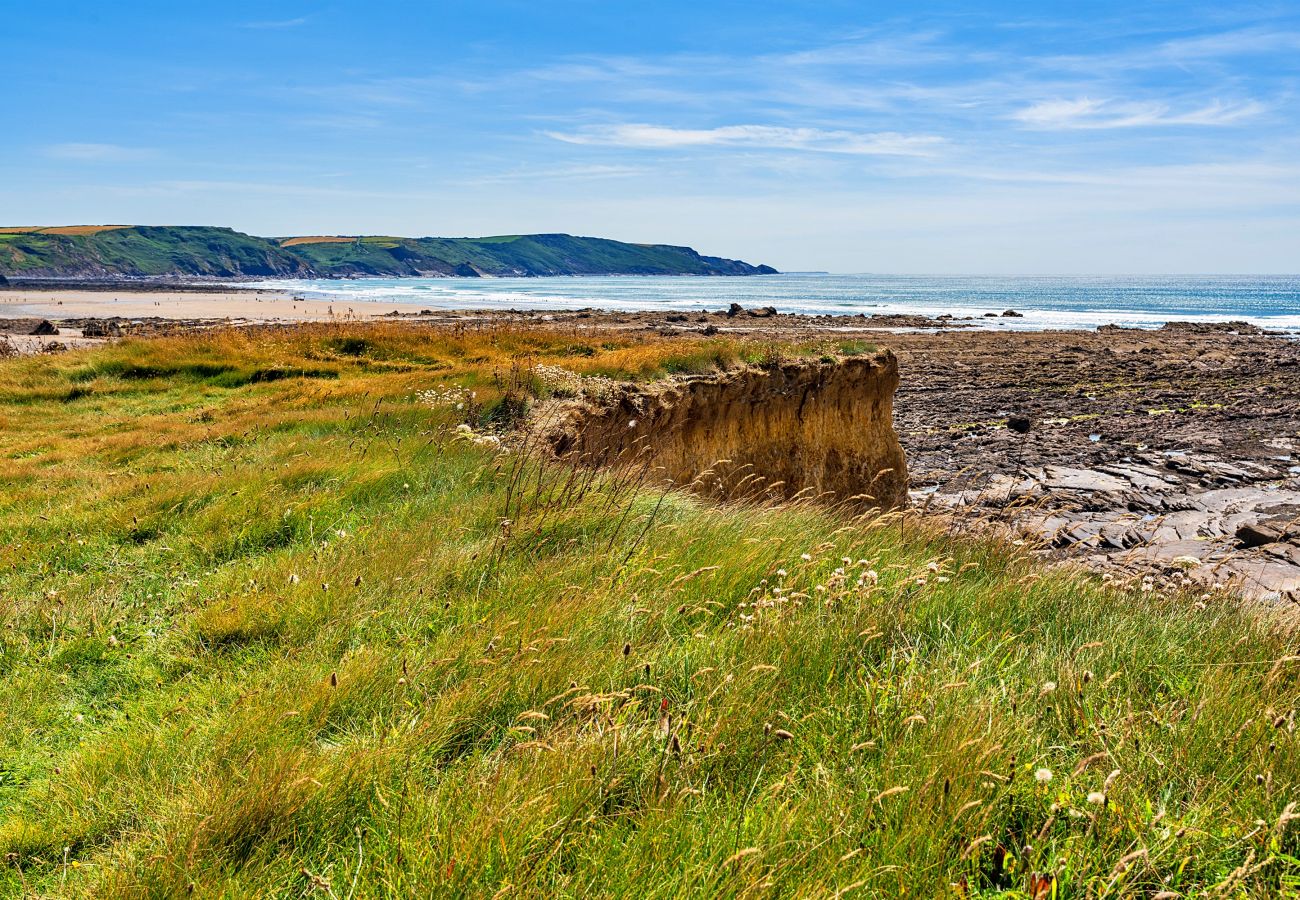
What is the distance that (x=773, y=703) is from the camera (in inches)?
126

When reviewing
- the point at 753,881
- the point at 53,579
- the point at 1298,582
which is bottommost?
the point at 1298,582

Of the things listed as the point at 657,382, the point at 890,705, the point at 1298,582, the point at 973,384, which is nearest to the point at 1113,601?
the point at 890,705

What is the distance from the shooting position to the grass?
2.36 metres

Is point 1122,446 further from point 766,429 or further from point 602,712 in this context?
point 602,712

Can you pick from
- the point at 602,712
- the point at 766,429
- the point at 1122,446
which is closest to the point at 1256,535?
the point at 1122,446

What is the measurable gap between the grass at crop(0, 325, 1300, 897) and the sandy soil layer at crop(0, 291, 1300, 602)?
2276 mm

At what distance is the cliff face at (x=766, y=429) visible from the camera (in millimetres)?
10914

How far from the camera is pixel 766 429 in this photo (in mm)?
13961

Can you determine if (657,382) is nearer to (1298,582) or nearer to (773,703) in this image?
(773,703)

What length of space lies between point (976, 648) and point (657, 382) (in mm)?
9028

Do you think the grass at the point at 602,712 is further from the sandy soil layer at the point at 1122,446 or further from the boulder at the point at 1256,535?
the boulder at the point at 1256,535

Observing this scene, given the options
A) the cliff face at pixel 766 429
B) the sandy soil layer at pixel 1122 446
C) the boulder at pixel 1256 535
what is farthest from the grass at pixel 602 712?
the boulder at pixel 1256 535

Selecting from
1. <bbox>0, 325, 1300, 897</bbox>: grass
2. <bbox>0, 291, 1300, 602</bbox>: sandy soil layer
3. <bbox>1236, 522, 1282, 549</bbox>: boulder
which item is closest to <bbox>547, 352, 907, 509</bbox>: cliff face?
<bbox>0, 291, 1300, 602</bbox>: sandy soil layer

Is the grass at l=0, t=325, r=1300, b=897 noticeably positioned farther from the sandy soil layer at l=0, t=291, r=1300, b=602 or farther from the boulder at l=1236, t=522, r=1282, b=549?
the boulder at l=1236, t=522, r=1282, b=549
